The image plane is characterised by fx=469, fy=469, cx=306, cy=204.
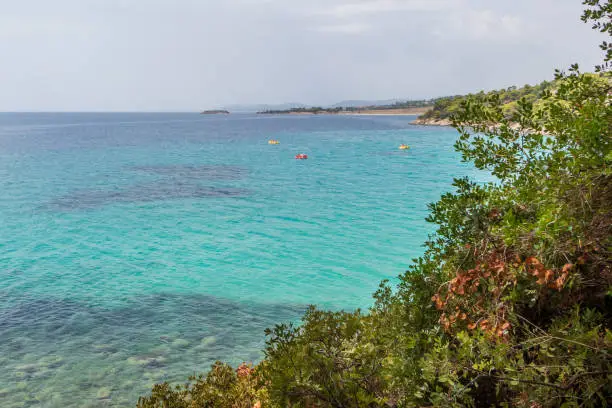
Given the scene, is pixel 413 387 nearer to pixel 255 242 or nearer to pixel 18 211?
pixel 255 242

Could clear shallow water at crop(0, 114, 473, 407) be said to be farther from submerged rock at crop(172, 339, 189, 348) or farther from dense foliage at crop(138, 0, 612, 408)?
dense foliage at crop(138, 0, 612, 408)

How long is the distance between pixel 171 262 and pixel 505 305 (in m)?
21.8

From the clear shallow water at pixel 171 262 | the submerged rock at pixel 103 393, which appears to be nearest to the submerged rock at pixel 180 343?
the clear shallow water at pixel 171 262

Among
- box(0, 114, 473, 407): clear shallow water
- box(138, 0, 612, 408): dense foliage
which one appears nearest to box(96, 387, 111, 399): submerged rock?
box(0, 114, 473, 407): clear shallow water

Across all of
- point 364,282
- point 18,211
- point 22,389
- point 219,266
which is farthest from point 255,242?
point 18,211

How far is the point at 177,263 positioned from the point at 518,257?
21.6m

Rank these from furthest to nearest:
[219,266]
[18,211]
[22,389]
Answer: [18,211] < [219,266] < [22,389]

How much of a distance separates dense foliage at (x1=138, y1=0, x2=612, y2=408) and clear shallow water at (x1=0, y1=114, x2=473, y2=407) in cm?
894

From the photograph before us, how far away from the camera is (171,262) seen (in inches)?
982

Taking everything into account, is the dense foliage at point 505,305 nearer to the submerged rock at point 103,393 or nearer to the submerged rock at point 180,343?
the submerged rock at point 103,393

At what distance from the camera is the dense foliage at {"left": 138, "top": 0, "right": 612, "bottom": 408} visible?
4695mm

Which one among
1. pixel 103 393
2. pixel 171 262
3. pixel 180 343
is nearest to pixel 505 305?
pixel 103 393

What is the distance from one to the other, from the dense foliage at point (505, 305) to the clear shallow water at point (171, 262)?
894cm

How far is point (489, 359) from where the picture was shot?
5105mm
